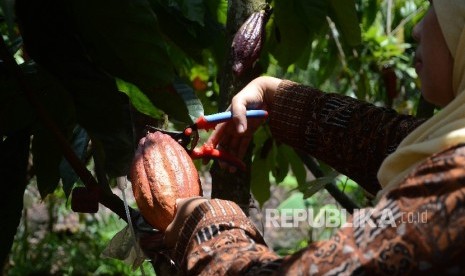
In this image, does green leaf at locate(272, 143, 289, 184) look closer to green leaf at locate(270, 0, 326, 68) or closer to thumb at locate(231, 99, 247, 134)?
green leaf at locate(270, 0, 326, 68)

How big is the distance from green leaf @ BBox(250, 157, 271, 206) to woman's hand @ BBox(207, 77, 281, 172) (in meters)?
0.67

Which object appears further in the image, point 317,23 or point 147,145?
point 317,23

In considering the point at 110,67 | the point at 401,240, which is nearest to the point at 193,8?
the point at 110,67

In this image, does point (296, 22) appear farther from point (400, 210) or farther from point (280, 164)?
point (400, 210)

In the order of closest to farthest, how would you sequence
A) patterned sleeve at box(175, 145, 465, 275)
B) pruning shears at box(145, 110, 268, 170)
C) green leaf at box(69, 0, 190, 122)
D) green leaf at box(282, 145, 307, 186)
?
patterned sleeve at box(175, 145, 465, 275) < green leaf at box(69, 0, 190, 122) < pruning shears at box(145, 110, 268, 170) < green leaf at box(282, 145, 307, 186)

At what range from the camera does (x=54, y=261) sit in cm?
382

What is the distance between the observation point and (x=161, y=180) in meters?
1.17

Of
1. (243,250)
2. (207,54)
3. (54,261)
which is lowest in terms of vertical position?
(54,261)

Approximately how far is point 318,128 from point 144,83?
17.9 inches

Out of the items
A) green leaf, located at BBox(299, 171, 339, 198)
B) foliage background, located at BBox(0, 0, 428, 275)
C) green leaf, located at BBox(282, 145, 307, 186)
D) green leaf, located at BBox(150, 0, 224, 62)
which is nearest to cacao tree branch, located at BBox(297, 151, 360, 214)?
green leaf, located at BBox(282, 145, 307, 186)

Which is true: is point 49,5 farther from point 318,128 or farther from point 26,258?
point 26,258

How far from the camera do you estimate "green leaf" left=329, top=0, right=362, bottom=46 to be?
1776 millimetres

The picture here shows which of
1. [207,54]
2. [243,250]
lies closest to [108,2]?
[243,250]

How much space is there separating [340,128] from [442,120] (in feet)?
1.56
